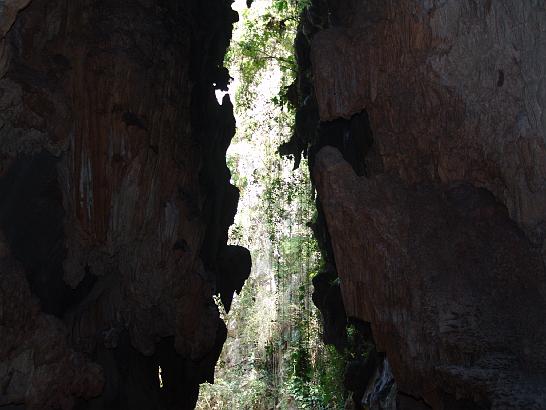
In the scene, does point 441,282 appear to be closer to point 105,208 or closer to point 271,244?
point 105,208

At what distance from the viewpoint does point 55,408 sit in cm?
675

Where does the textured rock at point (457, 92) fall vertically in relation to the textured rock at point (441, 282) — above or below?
above

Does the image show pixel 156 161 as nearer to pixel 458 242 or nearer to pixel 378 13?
pixel 378 13

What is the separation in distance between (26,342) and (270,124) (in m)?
10.4

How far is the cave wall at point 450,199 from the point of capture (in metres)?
5.30

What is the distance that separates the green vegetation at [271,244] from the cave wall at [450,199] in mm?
7001

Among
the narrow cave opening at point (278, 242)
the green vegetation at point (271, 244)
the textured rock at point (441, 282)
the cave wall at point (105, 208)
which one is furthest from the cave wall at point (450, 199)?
the green vegetation at point (271, 244)

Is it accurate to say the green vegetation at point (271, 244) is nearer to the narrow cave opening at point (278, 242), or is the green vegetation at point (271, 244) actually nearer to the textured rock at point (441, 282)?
the narrow cave opening at point (278, 242)

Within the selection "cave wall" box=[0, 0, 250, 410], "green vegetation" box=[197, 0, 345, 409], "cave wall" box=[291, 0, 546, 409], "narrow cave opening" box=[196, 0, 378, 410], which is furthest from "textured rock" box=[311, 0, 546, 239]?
"green vegetation" box=[197, 0, 345, 409]

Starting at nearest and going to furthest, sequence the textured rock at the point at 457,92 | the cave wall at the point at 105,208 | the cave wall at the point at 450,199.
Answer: the cave wall at the point at 450,199
the textured rock at the point at 457,92
the cave wall at the point at 105,208

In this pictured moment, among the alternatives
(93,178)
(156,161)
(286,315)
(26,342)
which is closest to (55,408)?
(26,342)

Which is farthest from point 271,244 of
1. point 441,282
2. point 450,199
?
point 441,282

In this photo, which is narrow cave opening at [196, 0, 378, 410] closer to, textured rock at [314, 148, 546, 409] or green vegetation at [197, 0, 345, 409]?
green vegetation at [197, 0, 345, 409]

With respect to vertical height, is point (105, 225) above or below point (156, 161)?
below
